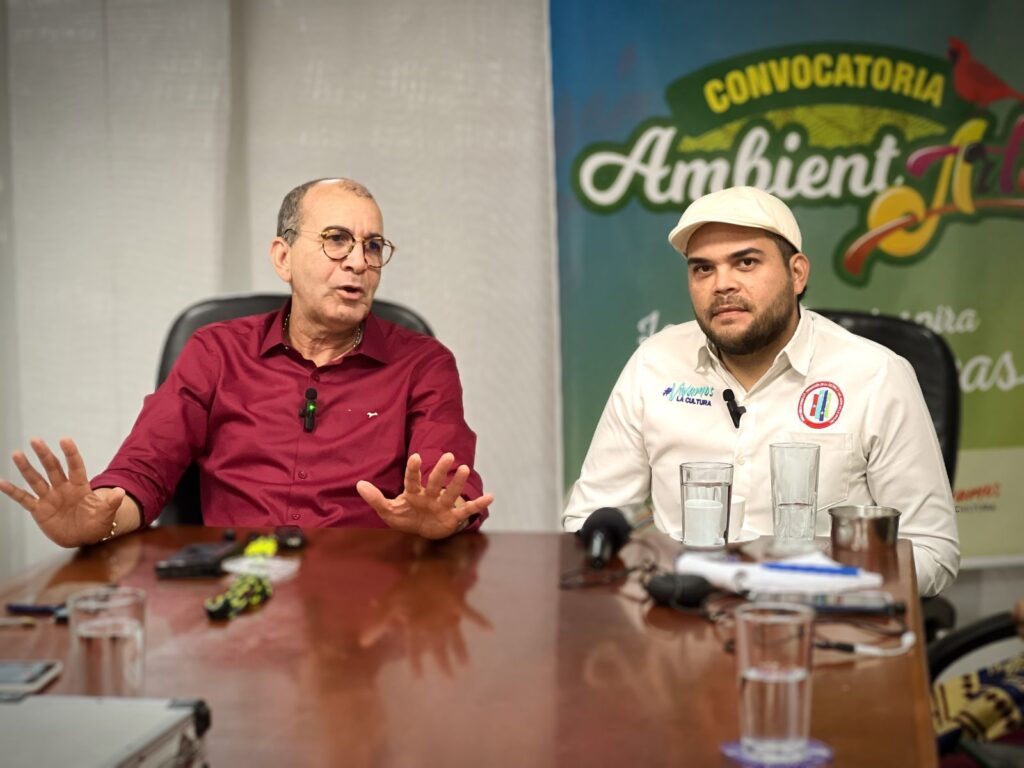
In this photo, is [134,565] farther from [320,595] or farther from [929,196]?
[929,196]

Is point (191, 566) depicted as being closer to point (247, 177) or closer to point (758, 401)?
point (758, 401)

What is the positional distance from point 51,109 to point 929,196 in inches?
107

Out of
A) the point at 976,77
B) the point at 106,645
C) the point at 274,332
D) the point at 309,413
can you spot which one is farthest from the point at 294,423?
the point at 976,77

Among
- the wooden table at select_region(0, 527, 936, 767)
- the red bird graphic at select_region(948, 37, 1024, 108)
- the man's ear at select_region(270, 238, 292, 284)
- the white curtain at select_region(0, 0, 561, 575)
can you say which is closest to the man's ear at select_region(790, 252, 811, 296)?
the wooden table at select_region(0, 527, 936, 767)

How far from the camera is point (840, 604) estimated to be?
1459 mm

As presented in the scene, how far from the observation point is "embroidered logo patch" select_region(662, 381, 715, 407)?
253cm

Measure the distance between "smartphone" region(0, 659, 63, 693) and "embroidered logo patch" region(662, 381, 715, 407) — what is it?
1520mm

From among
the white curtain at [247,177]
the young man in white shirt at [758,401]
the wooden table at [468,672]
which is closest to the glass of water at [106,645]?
the wooden table at [468,672]

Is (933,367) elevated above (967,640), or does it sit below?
above

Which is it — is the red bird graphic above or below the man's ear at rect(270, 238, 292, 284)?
above

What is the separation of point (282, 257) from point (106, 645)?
166 cm

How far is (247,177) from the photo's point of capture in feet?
12.9

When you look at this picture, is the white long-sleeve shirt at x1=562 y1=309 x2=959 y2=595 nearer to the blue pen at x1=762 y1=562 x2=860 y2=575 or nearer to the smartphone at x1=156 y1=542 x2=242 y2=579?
the blue pen at x1=762 y1=562 x2=860 y2=575

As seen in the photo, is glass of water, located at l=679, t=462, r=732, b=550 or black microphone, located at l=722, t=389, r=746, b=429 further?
black microphone, located at l=722, t=389, r=746, b=429
